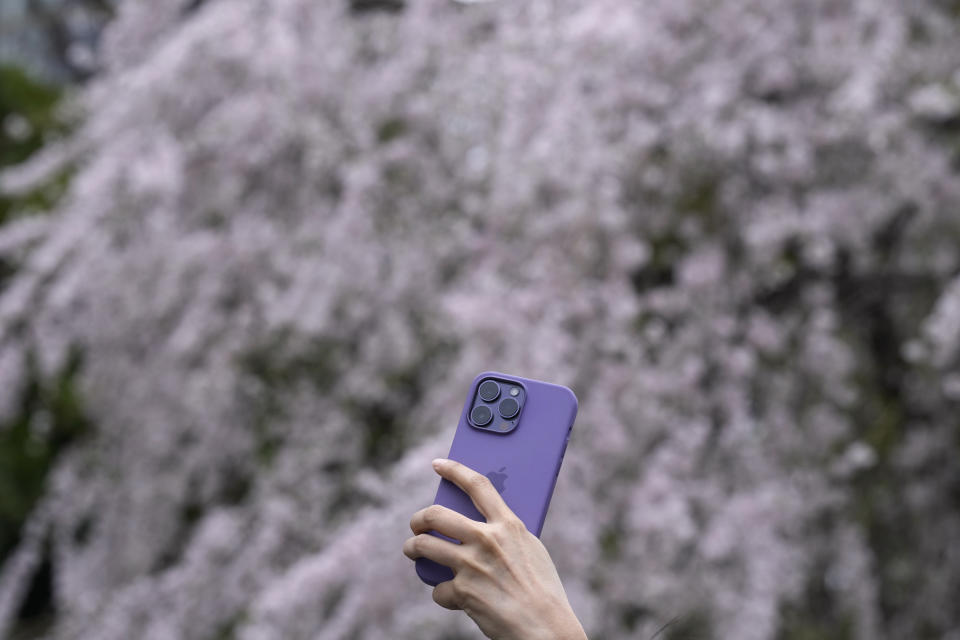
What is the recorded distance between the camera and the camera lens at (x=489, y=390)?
82cm

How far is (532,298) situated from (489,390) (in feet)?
4.75

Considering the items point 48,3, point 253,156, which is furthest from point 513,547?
point 48,3

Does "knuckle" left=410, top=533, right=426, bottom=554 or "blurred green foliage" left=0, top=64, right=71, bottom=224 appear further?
"blurred green foliage" left=0, top=64, right=71, bottom=224

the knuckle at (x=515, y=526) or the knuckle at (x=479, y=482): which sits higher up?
the knuckle at (x=479, y=482)

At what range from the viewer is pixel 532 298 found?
7.41 feet

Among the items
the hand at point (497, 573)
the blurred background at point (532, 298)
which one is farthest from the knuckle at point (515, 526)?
the blurred background at point (532, 298)

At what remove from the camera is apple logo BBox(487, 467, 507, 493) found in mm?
751

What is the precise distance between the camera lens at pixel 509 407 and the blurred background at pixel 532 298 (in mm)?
1267

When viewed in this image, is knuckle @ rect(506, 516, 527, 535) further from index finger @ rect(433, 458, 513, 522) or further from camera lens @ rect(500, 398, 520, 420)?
camera lens @ rect(500, 398, 520, 420)

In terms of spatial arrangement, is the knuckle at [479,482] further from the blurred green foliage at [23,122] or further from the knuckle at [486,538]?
the blurred green foliage at [23,122]

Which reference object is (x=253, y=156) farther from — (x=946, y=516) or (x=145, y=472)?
(x=946, y=516)

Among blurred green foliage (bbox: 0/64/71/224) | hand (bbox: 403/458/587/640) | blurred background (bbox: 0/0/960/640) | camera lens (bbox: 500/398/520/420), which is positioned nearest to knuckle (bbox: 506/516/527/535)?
hand (bbox: 403/458/587/640)

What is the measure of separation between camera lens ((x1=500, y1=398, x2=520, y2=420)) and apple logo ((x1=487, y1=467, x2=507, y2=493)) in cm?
6

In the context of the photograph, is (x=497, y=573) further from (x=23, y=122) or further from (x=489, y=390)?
(x=23, y=122)
